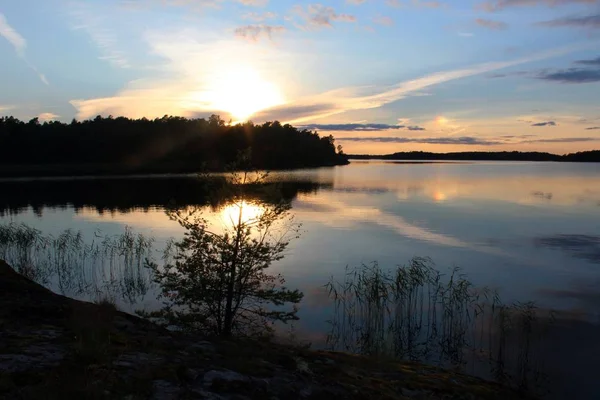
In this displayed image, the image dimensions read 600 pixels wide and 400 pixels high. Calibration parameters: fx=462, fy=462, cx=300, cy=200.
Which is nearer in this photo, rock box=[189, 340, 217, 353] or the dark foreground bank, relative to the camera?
the dark foreground bank

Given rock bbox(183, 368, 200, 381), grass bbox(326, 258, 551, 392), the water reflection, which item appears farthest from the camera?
the water reflection

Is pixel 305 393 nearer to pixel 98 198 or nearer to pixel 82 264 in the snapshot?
pixel 82 264

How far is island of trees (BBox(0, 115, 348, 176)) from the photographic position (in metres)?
116

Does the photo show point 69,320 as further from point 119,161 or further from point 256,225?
point 119,161

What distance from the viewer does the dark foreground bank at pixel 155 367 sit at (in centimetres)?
490

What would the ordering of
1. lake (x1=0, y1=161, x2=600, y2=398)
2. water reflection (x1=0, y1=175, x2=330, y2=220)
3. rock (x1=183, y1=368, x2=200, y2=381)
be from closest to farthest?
rock (x1=183, y1=368, x2=200, y2=381) < lake (x1=0, y1=161, x2=600, y2=398) < water reflection (x1=0, y1=175, x2=330, y2=220)

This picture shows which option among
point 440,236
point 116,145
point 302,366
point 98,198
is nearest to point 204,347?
point 302,366

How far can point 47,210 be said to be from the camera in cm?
4103

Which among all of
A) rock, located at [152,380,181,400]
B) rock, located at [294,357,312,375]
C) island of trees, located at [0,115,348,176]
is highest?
island of trees, located at [0,115,348,176]

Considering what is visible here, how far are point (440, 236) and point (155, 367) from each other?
2519 centimetres

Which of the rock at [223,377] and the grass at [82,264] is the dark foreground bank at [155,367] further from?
the grass at [82,264]

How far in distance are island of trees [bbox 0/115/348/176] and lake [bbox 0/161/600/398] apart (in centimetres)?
6251

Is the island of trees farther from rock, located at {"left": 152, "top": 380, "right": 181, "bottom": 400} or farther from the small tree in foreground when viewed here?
rock, located at {"left": 152, "top": 380, "right": 181, "bottom": 400}

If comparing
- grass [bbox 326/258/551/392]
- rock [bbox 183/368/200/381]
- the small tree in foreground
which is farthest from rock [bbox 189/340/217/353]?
grass [bbox 326/258/551/392]
